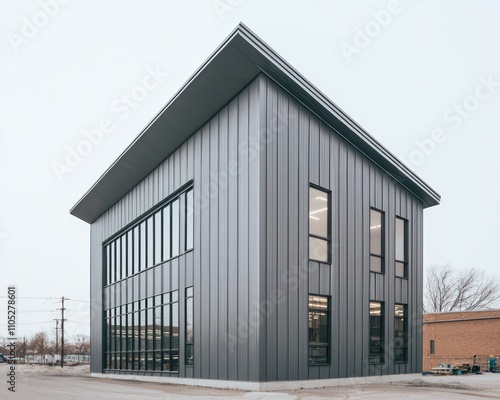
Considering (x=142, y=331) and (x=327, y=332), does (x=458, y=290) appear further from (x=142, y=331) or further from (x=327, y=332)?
(x=327, y=332)

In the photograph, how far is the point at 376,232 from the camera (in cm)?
2153

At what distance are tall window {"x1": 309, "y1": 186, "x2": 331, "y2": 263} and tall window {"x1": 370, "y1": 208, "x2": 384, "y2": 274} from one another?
2.83 meters

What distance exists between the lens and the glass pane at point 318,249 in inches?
726

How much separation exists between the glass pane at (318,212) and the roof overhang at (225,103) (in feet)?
8.77

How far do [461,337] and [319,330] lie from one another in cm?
2959

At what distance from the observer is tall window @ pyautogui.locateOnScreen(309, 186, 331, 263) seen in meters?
18.6

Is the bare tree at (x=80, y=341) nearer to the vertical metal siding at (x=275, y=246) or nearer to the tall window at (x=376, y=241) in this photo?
the vertical metal siding at (x=275, y=246)

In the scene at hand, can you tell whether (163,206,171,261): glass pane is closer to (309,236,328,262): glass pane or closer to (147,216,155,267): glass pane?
(147,216,155,267): glass pane

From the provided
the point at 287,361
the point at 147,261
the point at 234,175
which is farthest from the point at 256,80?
the point at 147,261

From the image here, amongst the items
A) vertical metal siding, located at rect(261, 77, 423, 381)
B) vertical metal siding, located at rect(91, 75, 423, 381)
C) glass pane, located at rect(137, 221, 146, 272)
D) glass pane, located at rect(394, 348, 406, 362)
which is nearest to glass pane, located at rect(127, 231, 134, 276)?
glass pane, located at rect(137, 221, 146, 272)

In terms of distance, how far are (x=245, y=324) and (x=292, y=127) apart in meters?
6.49

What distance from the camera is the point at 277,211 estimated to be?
17172 mm

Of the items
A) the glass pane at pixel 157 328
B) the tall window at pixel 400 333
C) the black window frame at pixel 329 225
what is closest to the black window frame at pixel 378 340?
the tall window at pixel 400 333

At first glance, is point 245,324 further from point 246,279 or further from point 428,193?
point 428,193
